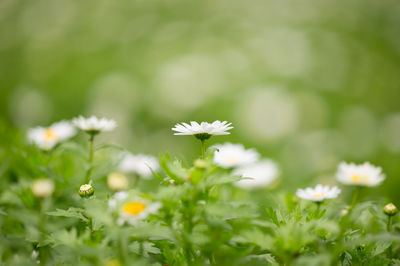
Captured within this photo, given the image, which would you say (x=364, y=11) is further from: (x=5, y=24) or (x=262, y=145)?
(x=5, y=24)

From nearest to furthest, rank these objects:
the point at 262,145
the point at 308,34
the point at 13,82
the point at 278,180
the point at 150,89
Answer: the point at 278,180, the point at 262,145, the point at 150,89, the point at 13,82, the point at 308,34

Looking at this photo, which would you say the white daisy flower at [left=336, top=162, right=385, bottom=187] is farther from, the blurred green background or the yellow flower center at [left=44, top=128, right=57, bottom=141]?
the yellow flower center at [left=44, top=128, right=57, bottom=141]

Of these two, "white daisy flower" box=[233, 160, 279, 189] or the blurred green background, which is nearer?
"white daisy flower" box=[233, 160, 279, 189]

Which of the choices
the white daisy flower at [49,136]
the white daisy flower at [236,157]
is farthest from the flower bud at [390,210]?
the white daisy flower at [49,136]

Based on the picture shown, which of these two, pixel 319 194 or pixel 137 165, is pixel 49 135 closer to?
pixel 137 165

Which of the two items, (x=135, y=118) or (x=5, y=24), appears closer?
(x=135, y=118)

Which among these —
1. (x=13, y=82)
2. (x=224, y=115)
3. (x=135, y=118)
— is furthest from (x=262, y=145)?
(x=13, y=82)

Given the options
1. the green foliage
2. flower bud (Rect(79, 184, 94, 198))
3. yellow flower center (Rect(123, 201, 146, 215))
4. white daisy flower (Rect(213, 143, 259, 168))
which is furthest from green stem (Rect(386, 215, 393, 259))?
flower bud (Rect(79, 184, 94, 198))
